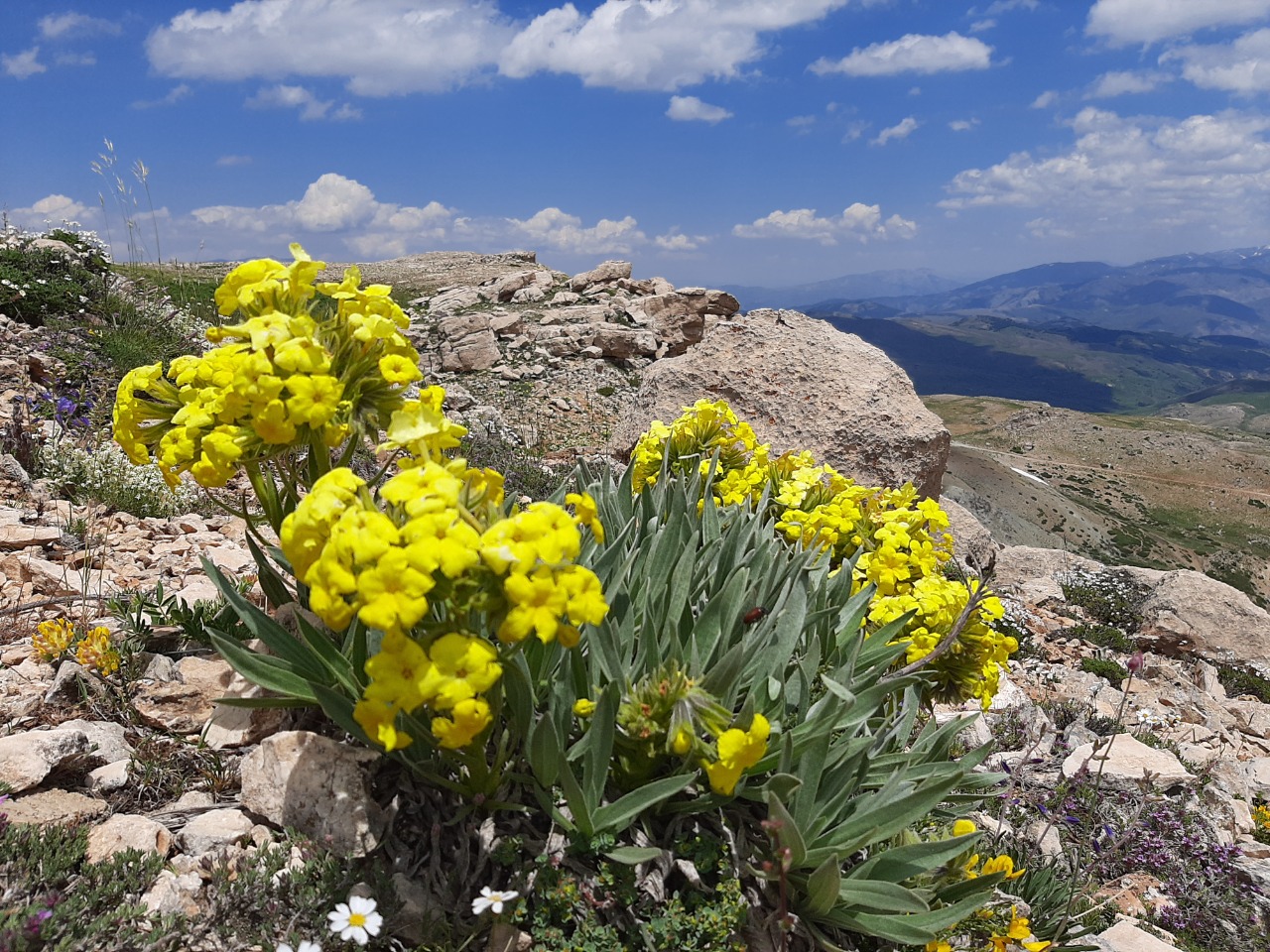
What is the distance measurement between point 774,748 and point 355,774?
54.7 inches

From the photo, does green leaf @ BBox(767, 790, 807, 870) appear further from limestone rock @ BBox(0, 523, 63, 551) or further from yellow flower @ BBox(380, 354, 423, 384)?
limestone rock @ BBox(0, 523, 63, 551)

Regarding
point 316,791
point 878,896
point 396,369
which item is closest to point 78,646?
point 316,791

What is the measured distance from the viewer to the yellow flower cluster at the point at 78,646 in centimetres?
292

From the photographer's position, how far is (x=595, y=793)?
222cm

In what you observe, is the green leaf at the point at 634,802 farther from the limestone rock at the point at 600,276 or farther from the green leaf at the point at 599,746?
the limestone rock at the point at 600,276

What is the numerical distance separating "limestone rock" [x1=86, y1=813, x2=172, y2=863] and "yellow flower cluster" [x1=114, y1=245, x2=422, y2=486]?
110cm

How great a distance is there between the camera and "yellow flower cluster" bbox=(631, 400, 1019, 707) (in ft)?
10.0

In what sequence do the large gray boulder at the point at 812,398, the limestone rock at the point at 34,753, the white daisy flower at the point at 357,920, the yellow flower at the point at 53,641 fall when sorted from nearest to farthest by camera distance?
the white daisy flower at the point at 357,920 → the limestone rock at the point at 34,753 → the yellow flower at the point at 53,641 → the large gray boulder at the point at 812,398

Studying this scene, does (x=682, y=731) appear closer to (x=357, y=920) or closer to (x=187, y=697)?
(x=357, y=920)

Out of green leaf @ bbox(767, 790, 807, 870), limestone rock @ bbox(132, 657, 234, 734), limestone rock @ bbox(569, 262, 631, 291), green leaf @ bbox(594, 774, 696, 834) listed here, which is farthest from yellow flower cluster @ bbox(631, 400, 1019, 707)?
limestone rock @ bbox(569, 262, 631, 291)

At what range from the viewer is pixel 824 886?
226cm

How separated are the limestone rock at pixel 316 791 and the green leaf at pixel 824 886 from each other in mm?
1374

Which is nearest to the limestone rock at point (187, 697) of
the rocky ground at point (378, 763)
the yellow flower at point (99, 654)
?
the rocky ground at point (378, 763)

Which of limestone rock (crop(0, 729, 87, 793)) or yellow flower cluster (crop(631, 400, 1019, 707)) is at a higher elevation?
yellow flower cluster (crop(631, 400, 1019, 707))
